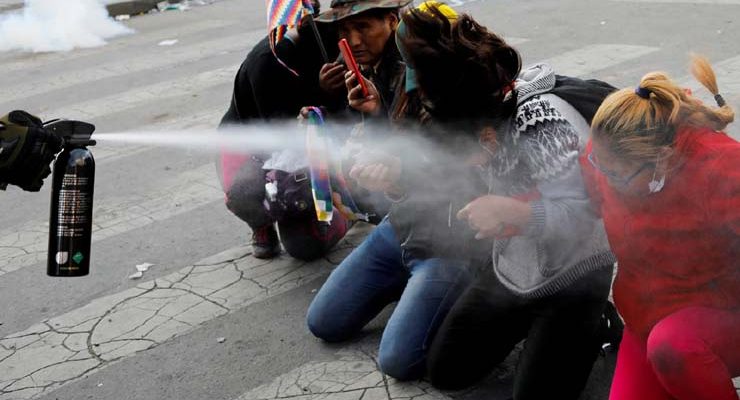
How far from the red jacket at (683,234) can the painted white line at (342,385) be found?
875mm

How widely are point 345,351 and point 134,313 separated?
3.37 ft

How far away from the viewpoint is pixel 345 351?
3590 millimetres

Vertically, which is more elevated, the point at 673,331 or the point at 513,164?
the point at 513,164

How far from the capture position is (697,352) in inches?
96.4

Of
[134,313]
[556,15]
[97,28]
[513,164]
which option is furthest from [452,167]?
[97,28]

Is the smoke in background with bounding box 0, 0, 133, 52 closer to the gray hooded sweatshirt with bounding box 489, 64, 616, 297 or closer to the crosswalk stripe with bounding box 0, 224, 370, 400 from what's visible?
the crosswalk stripe with bounding box 0, 224, 370, 400

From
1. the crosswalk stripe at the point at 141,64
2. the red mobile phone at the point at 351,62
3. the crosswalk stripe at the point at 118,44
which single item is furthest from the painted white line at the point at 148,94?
the red mobile phone at the point at 351,62

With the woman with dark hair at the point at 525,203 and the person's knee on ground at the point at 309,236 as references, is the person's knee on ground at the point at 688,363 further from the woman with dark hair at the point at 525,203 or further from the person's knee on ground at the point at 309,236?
the person's knee on ground at the point at 309,236

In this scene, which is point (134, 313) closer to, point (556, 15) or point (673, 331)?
point (673, 331)

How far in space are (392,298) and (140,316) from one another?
111 cm

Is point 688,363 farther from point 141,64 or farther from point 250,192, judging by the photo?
point 141,64

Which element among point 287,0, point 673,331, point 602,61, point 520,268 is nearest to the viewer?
point 673,331

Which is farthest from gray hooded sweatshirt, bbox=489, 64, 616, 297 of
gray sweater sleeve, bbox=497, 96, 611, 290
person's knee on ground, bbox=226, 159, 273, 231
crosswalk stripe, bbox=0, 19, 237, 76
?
crosswalk stripe, bbox=0, 19, 237, 76

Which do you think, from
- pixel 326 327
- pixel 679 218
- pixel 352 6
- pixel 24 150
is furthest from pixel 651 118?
pixel 24 150
